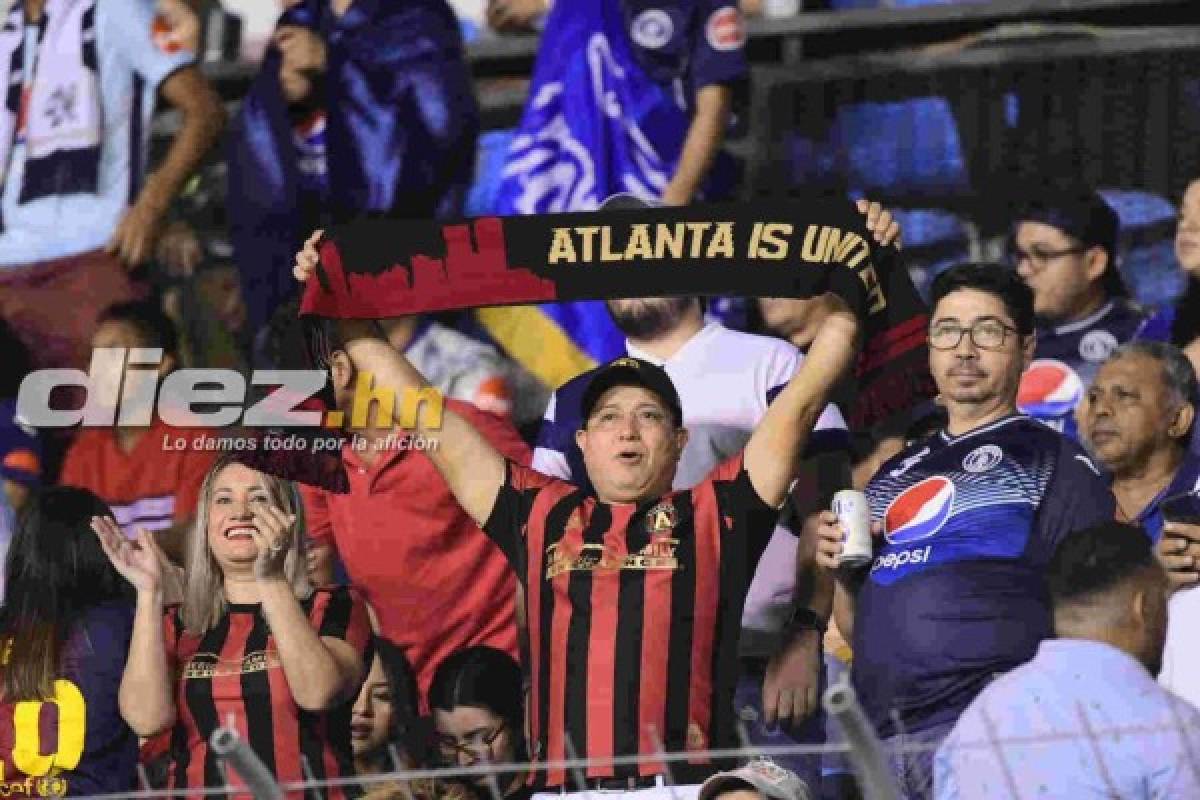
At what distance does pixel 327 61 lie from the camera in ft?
28.8

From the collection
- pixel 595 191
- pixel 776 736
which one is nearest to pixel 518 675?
pixel 776 736

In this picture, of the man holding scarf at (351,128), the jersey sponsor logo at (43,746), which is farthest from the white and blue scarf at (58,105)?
the jersey sponsor logo at (43,746)

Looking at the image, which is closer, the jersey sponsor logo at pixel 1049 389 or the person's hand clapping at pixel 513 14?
the jersey sponsor logo at pixel 1049 389

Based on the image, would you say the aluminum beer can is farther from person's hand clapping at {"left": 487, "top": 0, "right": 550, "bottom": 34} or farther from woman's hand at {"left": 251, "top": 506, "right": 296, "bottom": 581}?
person's hand clapping at {"left": 487, "top": 0, "right": 550, "bottom": 34}

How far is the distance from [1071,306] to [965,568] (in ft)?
5.80

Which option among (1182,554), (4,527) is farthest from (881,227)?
(4,527)

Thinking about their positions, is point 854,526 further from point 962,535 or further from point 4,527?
point 4,527

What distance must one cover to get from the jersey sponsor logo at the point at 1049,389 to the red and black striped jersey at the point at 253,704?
6.92 feet

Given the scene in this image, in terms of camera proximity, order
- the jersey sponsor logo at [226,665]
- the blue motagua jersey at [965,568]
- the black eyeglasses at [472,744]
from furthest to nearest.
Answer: the black eyeglasses at [472,744]
the jersey sponsor logo at [226,665]
the blue motagua jersey at [965,568]

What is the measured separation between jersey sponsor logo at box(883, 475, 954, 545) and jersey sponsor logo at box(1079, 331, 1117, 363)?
1.45 m

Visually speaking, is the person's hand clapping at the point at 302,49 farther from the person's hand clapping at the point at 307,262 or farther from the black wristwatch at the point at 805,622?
the black wristwatch at the point at 805,622

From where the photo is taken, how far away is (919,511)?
20.8 ft

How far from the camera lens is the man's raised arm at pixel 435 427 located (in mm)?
6723

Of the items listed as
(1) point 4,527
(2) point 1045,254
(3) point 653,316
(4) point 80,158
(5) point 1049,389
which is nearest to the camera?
(3) point 653,316
